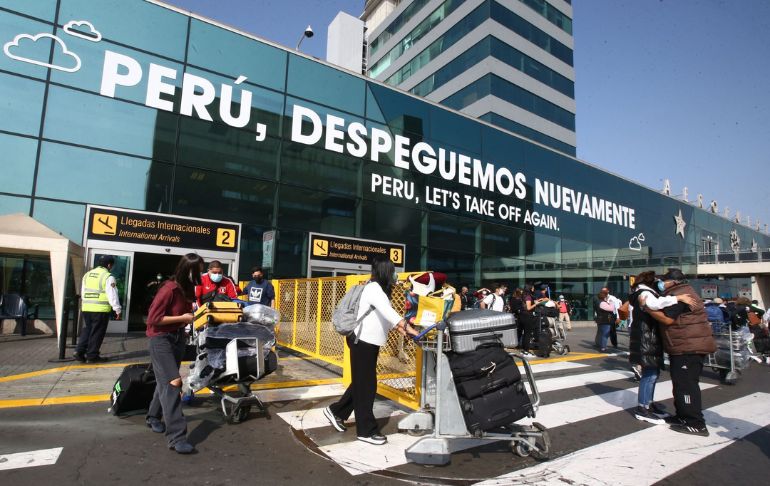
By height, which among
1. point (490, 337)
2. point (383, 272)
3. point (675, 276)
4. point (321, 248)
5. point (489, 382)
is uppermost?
point (321, 248)

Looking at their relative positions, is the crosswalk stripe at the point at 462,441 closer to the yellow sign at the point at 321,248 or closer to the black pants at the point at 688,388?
the black pants at the point at 688,388

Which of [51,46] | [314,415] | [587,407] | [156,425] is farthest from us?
[51,46]

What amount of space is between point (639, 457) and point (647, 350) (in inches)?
66.9

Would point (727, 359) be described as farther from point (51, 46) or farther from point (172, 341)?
point (51, 46)

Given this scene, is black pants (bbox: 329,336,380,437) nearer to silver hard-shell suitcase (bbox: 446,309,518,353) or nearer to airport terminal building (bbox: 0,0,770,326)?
silver hard-shell suitcase (bbox: 446,309,518,353)

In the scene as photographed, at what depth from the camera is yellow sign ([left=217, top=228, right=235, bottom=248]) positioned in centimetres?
1348

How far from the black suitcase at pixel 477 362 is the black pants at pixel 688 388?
103 inches

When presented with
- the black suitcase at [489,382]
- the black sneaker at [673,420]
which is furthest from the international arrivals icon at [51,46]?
the black sneaker at [673,420]

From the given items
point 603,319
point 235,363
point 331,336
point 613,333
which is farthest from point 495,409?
point 613,333

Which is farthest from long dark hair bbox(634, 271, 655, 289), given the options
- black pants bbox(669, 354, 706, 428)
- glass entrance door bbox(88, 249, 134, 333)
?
glass entrance door bbox(88, 249, 134, 333)

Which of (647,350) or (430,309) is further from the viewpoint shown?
(647,350)

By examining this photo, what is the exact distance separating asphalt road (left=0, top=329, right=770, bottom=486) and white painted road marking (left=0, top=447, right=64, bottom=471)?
73 millimetres

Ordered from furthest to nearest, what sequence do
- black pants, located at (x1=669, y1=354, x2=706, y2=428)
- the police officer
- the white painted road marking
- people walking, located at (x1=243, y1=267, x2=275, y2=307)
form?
people walking, located at (x1=243, y1=267, x2=275, y2=307) < the police officer < black pants, located at (x1=669, y1=354, x2=706, y2=428) < the white painted road marking

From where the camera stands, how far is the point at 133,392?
176 inches
